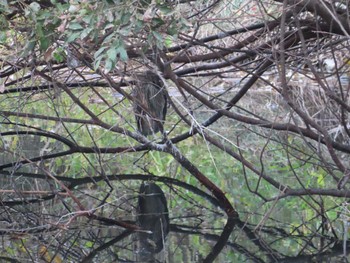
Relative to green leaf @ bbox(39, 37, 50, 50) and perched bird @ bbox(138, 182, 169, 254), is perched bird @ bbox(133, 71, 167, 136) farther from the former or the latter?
green leaf @ bbox(39, 37, 50, 50)

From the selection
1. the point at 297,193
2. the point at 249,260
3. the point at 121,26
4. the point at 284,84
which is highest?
the point at 121,26

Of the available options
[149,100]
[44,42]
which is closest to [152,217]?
[149,100]

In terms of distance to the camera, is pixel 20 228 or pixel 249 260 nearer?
pixel 249 260

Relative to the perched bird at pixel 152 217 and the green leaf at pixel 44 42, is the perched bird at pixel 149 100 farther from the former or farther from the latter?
the green leaf at pixel 44 42

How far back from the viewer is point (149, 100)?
4.38 metres

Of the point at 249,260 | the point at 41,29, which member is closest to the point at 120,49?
the point at 41,29

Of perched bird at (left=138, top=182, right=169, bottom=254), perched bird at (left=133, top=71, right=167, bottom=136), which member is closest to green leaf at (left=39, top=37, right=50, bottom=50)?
perched bird at (left=133, top=71, right=167, bottom=136)

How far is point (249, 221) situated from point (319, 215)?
0.37 m

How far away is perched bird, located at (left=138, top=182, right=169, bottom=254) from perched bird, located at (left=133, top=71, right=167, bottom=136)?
1.33ft

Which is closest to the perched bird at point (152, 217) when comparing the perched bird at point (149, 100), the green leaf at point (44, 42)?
the perched bird at point (149, 100)

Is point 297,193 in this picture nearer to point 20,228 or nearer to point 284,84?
point 284,84

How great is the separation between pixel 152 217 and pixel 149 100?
0.71 meters

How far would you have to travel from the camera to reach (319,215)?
12.7 feet

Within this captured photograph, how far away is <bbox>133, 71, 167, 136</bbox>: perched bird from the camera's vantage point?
393 cm
